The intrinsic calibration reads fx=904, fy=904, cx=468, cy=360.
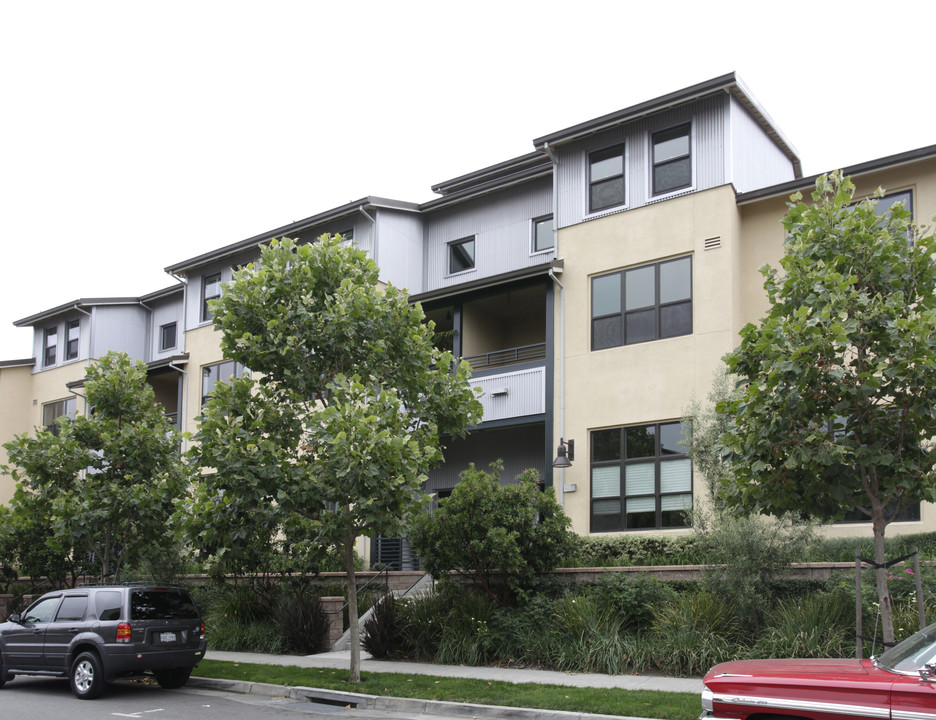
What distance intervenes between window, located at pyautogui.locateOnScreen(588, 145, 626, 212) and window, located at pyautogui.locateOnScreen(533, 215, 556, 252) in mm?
2449

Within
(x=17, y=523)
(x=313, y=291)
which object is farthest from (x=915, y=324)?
(x=17, y=523)

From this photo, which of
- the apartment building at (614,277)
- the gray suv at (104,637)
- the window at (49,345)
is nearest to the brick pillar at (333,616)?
the gray suv at (104,637)

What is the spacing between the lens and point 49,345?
36938 mm

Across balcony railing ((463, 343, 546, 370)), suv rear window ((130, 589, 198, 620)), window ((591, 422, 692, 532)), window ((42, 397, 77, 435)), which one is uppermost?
balcony railing ((463, 343, 546, 370))

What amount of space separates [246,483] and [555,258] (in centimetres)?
1062

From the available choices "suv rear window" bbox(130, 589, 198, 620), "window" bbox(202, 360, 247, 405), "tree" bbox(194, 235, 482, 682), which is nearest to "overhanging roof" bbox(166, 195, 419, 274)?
"window" bbox(202, 360, 247, 405)

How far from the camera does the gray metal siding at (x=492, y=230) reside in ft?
77.2

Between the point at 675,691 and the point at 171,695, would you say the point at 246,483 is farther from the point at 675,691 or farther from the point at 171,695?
the point at 675,691

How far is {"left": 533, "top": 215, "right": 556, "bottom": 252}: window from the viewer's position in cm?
2330

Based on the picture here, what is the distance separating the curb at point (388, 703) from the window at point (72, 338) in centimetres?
2413

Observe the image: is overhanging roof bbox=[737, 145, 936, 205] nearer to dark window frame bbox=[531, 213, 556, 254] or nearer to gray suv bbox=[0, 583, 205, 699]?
dark window frame bbox=[531, 213, 556, 254]

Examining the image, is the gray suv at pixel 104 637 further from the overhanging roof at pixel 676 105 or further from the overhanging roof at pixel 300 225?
the overhanging roof at pixel 676 105

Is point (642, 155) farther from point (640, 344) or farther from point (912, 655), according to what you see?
point (912, 655)

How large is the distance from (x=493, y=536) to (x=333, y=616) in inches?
183
